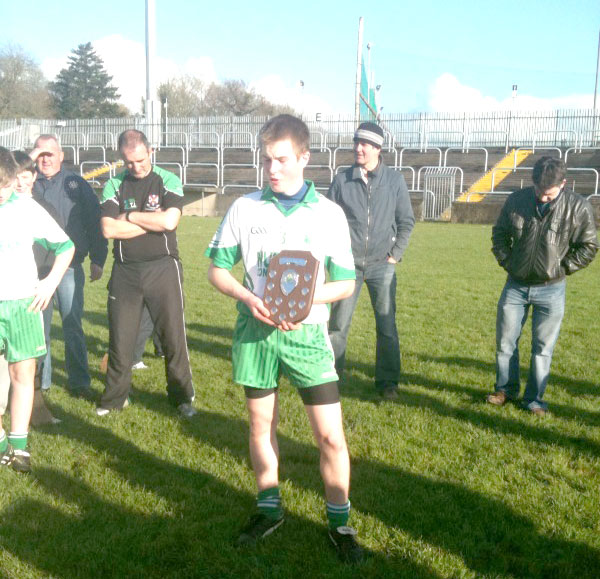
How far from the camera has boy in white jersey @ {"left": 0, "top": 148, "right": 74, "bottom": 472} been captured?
4043 millimetres

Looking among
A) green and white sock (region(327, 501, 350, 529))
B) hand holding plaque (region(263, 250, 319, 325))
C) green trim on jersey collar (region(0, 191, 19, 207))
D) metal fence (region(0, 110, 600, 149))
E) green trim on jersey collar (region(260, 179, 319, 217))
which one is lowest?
green and white sock (region(327, 501, 350, 529))

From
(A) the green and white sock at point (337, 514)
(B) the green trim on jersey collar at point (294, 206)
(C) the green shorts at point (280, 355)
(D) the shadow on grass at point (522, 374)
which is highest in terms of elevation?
(B) the green trim on jersey collar at point (294, 206)

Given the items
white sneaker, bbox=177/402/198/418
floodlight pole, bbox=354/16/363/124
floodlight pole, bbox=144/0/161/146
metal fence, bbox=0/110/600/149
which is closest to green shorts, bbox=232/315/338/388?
white sneaker, bbox=177/402/198/418

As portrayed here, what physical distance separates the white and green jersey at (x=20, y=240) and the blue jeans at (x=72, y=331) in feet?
5.05

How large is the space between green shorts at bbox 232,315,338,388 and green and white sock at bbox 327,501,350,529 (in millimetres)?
609

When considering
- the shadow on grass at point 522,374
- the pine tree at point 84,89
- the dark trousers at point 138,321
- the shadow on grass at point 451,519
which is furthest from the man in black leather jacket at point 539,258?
the pine tree at point 84,89

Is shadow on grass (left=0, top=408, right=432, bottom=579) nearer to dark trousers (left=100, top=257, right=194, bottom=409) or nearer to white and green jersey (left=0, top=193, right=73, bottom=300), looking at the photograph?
dark trousers (left=100, top=257, right=194, bottom=409)

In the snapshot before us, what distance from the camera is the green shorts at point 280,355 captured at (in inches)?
125

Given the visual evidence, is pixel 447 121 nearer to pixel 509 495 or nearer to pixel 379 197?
pixel 379 197

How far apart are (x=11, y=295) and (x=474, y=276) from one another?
956 centimetres

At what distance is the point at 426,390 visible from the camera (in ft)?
19.6

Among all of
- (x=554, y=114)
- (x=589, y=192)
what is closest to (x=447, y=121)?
(x=554, y=114)

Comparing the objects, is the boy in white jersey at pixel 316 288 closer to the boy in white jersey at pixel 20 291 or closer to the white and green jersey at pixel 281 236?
the white and green jersey at pixel 281 236

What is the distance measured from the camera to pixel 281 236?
3.14m
